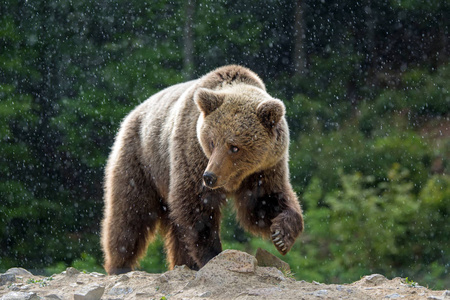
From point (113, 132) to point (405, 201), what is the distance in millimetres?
5351

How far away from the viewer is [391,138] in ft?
34.7

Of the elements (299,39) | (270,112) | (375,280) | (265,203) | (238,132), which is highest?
(270,112)

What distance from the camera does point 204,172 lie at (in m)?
3.87

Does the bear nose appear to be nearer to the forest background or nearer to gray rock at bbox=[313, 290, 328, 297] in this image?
gray rock at bbox=[313, 290, 328, 297]

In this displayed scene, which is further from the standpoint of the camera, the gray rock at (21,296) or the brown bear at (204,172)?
the brown bear at (204,172)

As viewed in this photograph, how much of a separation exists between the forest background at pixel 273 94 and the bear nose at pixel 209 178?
18.2ft

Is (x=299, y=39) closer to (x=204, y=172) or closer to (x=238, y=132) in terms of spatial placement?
(x=238, y=132)

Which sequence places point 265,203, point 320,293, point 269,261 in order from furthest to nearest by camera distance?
point 265,203
point 269,261
point 320,293

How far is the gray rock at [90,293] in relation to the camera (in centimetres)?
345

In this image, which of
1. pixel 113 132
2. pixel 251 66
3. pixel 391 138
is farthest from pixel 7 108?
pixel 391 138

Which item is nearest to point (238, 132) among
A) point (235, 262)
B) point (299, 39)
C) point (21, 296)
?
point (235, 262)

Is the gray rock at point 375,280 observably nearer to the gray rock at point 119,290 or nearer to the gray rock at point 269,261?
the gray rock at point 269,261

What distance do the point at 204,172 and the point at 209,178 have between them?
9 cm

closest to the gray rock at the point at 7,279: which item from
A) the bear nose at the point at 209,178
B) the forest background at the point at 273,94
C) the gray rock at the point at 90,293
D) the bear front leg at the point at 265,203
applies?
the gray rock at the point at 90,293
